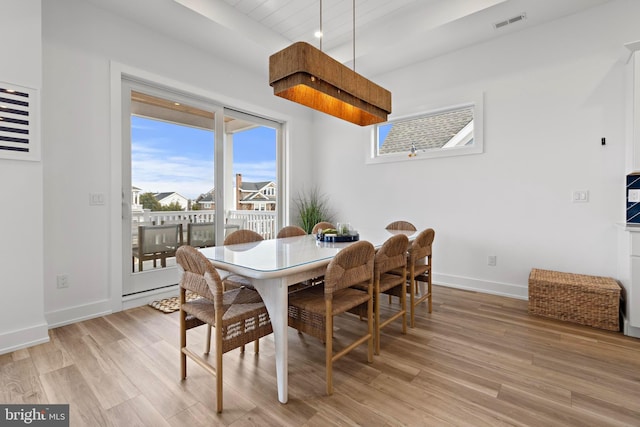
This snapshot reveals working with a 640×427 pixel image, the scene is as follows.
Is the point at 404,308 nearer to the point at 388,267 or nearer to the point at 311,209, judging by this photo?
the point at 388,267

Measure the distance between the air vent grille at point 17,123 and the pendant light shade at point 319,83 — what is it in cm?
190

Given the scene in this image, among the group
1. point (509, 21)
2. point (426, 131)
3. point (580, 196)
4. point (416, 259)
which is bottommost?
point (416, 259)

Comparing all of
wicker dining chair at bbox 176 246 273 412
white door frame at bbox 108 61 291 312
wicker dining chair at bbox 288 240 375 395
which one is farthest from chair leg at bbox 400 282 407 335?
white door frame at bbox 108 61 291 312

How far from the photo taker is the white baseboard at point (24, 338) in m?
2.20

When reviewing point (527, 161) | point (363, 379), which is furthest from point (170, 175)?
point (527, 161)

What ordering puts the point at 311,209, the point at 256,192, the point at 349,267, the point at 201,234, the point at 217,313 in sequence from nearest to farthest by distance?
the point at 217,313, the point at 349,267, the point at 201,234, the point at 311,209, the point at 256,192

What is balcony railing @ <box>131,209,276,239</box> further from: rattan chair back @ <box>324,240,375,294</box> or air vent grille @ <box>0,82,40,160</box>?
rattan chair back @ <box>324,240,375,294</box>

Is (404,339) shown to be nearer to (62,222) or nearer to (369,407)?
(369,407)

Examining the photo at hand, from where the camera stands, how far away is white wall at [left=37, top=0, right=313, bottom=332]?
263 centimetres

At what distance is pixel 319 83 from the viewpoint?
6.91 ft

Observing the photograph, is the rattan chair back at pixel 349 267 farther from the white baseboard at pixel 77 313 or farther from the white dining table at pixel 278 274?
the white baseboard at pixel 77 313

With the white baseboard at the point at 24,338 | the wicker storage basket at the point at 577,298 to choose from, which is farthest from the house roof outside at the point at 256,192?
the wicker storage basket at the point at 577,298

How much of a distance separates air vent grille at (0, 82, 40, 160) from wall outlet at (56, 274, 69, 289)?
3.47ft

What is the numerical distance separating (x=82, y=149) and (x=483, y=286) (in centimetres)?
450
